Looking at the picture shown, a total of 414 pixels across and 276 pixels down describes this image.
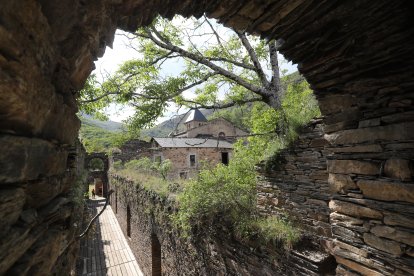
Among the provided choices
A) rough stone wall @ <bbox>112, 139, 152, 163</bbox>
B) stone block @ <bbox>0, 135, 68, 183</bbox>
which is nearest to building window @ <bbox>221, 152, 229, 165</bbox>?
rough stone wall @ <bbox>112, 139, 152, 163</bbox>

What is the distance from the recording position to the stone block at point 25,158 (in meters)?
1.05

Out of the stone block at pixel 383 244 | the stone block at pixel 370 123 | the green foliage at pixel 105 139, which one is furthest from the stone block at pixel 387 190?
the green foliage at pixel 105 139

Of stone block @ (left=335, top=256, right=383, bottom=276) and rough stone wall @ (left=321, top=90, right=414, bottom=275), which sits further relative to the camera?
stone block @ (left=335, top=256, right=383, bottom=276)

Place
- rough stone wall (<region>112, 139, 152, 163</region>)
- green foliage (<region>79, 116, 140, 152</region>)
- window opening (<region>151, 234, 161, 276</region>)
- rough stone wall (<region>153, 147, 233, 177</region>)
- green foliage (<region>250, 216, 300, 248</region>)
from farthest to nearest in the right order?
rough stone wall (<region>112, 139, 152, 163</region>) → rough stone wall (<region>153, 147, 233, 177</region>) → green foliage (<region>79, 116, 140, 152</region>) → window opening (<region>151, 234, 161, 276</region>) → green foliage (<region>250, 216, 300, 248</region>)

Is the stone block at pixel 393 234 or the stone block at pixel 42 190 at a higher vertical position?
the stone block at pixel 42 190

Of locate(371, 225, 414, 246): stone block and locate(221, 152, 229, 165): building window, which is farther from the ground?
locate(221, 152, 229, 165): building window

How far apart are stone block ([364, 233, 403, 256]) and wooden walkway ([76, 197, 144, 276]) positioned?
336 inches

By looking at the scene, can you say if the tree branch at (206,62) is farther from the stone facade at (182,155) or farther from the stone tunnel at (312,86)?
the stone facade at (182,155)

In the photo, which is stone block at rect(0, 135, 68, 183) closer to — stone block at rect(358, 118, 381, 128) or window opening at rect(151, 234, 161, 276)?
stone block at rect(358, 118, 381, 128)

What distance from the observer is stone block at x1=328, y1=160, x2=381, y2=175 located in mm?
2250

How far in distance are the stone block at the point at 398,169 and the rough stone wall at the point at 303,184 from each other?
2.63 m

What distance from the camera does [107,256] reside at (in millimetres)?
12070

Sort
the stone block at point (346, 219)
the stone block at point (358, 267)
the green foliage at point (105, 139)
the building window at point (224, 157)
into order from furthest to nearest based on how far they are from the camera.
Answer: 1. the building window at point (224, 157)
2. the green foliage at point (105, 139)
3. the stone block at point (346, 219)
4. the stone block at point (358, 267)

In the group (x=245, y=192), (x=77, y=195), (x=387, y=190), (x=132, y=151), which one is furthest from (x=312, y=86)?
(x=132, y=151)
